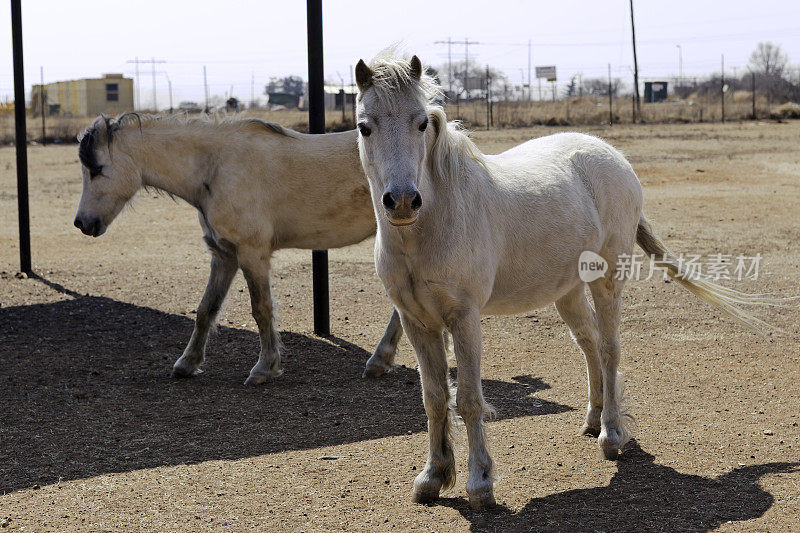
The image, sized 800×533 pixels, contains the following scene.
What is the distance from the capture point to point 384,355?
6910 millimetres

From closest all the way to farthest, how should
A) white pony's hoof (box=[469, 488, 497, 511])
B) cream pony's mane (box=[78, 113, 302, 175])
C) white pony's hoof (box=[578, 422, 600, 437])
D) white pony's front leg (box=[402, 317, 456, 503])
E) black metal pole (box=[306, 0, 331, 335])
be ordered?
white pony's hoof (box=[469, 488, 497, 511]) < white pony's front leg (box=[402, 317, 456, 503]) < white pony's hoof (box=[578, 422, 600, 437]) < cream pony's mane (box=[78, 113, 302, 175]) < black metal pole (box=[306, 0, 331, 335])

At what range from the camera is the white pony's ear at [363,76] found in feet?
12.0

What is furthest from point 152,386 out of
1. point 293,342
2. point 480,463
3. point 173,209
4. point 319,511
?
point 173,209

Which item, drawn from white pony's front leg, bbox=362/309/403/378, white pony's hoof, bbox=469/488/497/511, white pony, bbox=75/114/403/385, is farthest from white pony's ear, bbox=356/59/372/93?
white pony's front leg, bbox=362/309/403/378

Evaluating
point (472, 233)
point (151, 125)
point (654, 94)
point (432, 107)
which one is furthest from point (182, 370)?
point (654, 94)

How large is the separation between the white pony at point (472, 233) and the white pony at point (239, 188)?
7.33 ft

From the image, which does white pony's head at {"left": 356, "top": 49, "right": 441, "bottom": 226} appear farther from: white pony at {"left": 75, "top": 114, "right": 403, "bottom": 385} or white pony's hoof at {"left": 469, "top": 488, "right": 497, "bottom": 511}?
white pony at {"left": 75, "top": 114, "right": 403, "bottom": 385}

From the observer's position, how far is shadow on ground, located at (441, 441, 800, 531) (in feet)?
13.0

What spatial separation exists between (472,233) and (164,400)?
3.37m

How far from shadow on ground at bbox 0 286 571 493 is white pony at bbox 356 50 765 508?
1151 millimetres

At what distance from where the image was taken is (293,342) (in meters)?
7.98

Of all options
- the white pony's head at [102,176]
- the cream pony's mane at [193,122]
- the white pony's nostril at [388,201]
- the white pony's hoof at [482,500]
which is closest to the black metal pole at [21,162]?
the white pony's head at [102,176]

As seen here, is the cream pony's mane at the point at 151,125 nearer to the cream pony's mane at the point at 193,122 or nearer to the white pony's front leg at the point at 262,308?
the cream pony's mane at the point at 193,122

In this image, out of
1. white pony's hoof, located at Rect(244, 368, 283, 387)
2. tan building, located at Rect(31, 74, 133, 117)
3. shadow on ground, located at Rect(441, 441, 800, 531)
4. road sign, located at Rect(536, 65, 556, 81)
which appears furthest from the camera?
road sign, located at Rect(536, 65, 556, 81)
